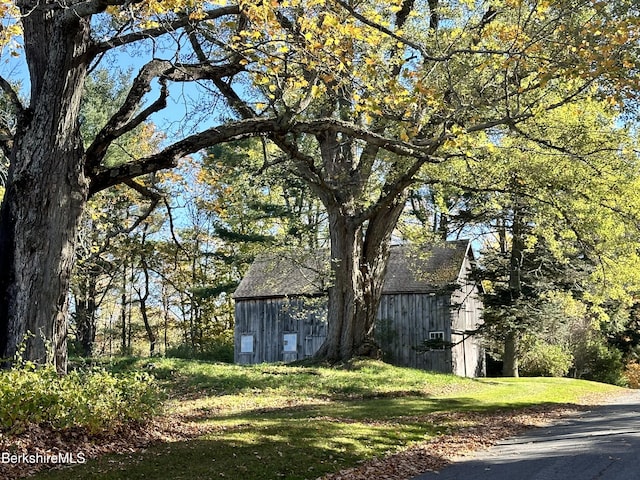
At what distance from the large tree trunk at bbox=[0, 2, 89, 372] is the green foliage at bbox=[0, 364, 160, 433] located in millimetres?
769

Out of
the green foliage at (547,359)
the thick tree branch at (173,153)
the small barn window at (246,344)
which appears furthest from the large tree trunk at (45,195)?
the green foliage at (547,359)

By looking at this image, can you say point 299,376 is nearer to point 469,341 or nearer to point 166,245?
point 469,341

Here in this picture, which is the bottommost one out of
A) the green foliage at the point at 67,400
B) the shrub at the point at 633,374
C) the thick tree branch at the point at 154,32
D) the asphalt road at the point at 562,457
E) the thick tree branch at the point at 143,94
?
the shrub at the point at 633,374

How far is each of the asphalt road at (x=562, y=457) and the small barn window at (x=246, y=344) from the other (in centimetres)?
2239

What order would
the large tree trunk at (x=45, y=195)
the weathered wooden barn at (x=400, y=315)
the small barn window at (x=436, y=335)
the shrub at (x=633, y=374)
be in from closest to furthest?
the large tree trunk at (x=45, y=195)
the weathered wooden barn at (x=400, y=315)
the small barn window at (x=436, y=335)
the shrub at (x=633, y=374)

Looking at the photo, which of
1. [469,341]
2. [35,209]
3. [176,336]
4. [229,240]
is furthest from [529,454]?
[176,336]

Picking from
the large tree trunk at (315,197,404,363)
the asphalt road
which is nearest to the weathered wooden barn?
the large tree trunk at (315,197,404,363)

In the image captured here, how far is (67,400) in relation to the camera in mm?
7762

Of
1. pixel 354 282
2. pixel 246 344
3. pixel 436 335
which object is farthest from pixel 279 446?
pixel 246 344

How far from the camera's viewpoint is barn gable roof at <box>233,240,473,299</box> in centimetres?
2845

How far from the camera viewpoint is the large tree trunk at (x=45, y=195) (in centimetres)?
886

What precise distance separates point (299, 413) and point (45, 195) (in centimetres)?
627

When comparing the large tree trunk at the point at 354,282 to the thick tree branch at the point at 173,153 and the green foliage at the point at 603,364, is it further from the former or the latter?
the green foliage at the point at 603,364

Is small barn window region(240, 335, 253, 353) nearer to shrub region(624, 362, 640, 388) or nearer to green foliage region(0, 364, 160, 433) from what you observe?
shrub region(624, 362, 640, 388)
